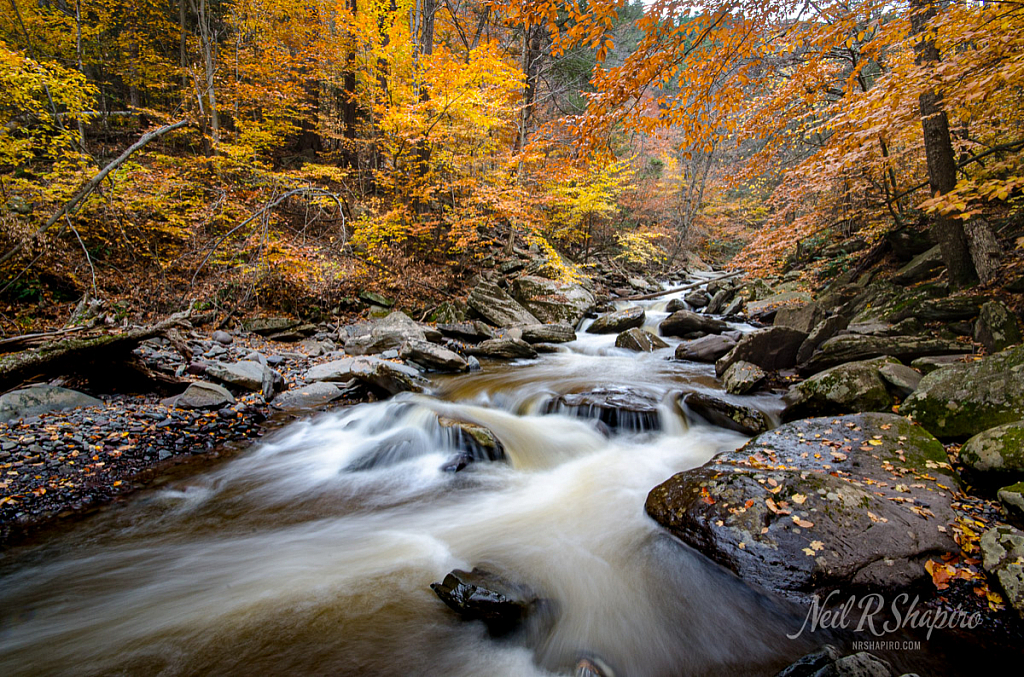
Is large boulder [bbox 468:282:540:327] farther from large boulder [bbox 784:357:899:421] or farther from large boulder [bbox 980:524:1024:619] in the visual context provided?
large boulder [bbox 980:524:1024:619]

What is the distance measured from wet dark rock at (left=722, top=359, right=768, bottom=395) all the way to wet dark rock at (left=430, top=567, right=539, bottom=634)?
553 centimetres

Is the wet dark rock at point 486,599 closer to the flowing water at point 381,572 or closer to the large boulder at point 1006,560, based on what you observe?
the flowing water at point 381,572

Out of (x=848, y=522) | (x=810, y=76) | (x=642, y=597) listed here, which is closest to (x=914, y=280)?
(x=810, y=76)

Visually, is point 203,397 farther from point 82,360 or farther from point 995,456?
point 995,456

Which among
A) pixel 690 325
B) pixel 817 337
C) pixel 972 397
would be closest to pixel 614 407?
pixel 972 397

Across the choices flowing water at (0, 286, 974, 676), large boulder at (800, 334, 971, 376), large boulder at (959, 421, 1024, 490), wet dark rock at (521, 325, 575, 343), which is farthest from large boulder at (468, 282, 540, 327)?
large boulder at (959, 421, 1024, 490)

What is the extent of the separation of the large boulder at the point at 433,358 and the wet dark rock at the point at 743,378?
527 cm

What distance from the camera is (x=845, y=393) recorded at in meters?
5.16

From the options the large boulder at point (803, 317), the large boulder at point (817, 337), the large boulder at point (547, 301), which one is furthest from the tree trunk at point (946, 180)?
the large boulder at point (547, 301)

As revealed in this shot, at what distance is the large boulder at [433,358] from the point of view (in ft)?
28.5

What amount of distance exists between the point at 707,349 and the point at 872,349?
3.36 metres

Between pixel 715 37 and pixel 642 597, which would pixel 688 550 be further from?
pixel 715 37

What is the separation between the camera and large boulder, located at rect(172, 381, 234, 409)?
555 centimetres

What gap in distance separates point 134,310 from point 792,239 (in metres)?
14.2
